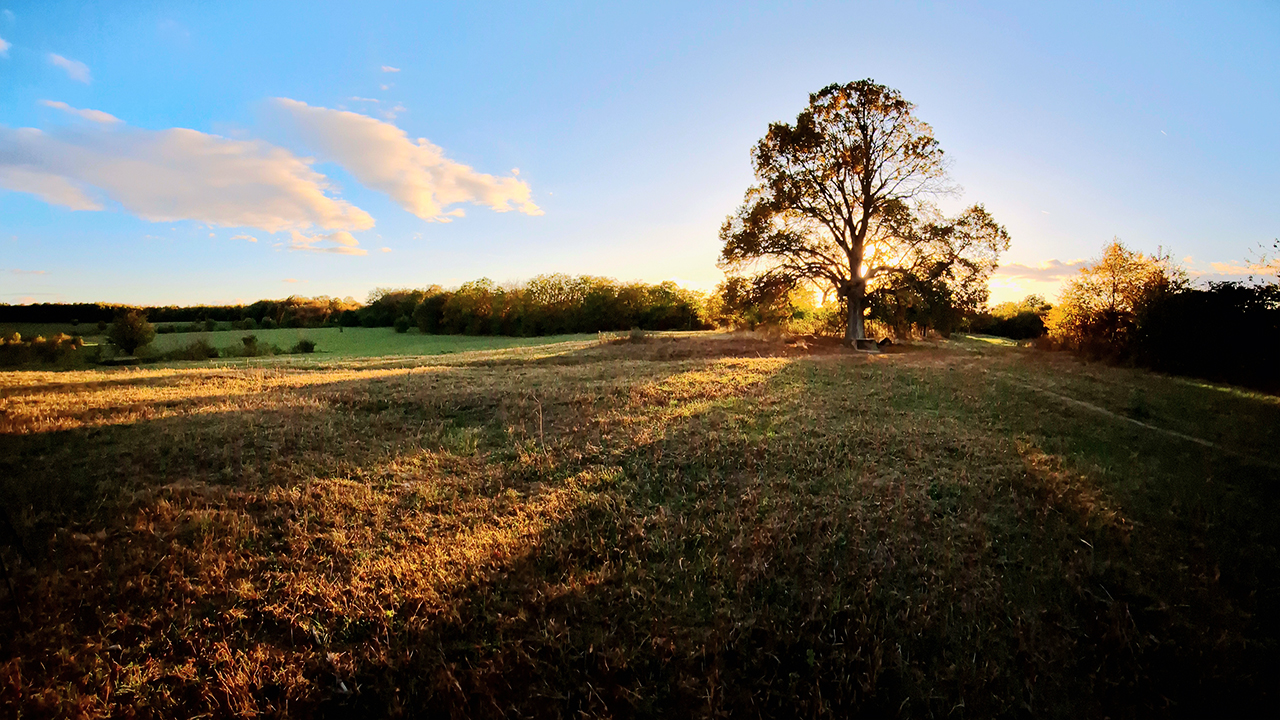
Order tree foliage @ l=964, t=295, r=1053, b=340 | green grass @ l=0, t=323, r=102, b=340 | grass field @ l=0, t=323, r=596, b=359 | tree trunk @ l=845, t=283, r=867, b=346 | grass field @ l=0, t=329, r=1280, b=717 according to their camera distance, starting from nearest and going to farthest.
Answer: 1. grass field @ l=0, t=329, r=1280, b=717
2. tree trunk @ l=845, t=283, r=867, b=346
3. green grass @ l=0, t=323, r=102, b=340
4. grass field @ l=0, t=323, r=596, b=359
5. tree foliage @ l=964, t=295, r=1053, b=340

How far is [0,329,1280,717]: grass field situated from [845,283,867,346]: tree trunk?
17.4 metres

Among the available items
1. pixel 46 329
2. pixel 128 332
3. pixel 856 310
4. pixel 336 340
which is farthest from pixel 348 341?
pixel 856 310

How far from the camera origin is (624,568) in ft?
15.2

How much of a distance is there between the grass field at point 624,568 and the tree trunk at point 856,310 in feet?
56.9

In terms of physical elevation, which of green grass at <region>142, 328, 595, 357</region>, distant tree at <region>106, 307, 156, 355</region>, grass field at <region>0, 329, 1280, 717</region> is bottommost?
grass field at <region>0, 329, 1280, 717</region>

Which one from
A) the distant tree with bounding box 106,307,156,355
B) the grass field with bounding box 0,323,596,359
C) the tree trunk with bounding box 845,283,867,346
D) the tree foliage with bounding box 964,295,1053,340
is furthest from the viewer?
the tree foliage with bounding box 964,295,1053,340

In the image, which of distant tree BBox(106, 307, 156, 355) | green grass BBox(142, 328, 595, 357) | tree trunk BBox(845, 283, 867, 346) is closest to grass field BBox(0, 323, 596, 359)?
green grass BBox(142, 328, 595, 357)

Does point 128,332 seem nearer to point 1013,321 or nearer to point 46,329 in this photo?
point 46,329

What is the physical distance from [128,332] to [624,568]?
41.8 m

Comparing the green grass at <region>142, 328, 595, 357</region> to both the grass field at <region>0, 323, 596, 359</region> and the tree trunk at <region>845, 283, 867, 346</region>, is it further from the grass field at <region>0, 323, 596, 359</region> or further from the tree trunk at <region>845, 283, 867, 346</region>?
the tree trunk at <region>845, 283, 867, 346</region>

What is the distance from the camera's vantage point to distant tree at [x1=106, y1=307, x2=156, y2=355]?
32.1 metres

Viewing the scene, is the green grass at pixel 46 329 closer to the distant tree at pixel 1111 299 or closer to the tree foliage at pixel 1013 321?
the distant tree at pixel 1111 299

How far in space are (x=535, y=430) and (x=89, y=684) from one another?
5769mm

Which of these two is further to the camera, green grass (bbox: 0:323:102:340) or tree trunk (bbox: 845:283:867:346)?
green grass (bbox: 0:323:102:340)
